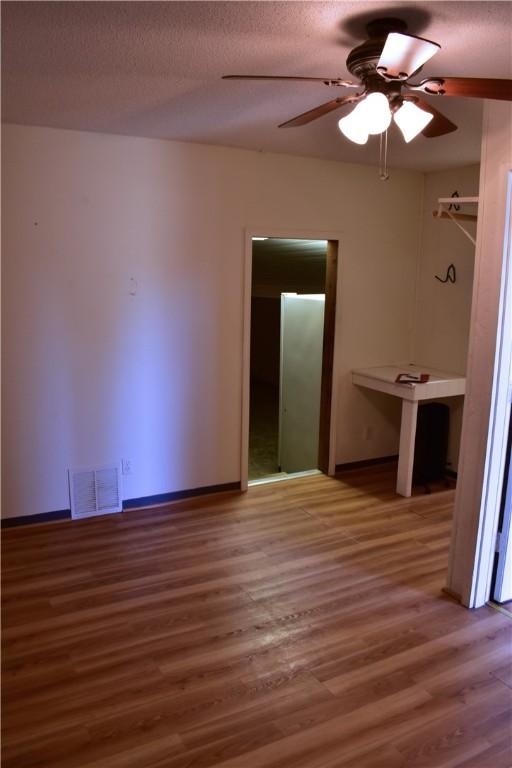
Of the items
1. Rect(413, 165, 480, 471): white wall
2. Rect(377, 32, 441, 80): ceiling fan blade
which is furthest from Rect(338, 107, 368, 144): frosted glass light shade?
Rect(413, 165, 480, 471): white wall

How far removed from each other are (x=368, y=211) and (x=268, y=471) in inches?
109

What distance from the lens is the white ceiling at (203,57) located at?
1.97 metres

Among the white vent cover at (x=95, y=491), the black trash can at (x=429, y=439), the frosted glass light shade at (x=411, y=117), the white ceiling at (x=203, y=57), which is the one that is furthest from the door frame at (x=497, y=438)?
Answer: the white vent cover at (x=95, y=491)

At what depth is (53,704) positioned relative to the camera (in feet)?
7.51

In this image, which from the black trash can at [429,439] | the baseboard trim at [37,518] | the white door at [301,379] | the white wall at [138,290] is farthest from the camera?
the white door at [301,379]

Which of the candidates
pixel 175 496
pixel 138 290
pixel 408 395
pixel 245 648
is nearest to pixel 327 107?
pixel 138 290

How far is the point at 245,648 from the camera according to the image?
2.65 metres

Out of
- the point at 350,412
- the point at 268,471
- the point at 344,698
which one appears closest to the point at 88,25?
the point at 344,698

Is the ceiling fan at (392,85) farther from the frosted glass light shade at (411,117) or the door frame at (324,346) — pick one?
the door frame at (324,346)

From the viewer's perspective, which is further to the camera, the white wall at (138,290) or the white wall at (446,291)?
the white wall at (446,291)

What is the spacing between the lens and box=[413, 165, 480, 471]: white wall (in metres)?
4.70

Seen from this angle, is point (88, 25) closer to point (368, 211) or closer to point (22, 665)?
point (22, 665)

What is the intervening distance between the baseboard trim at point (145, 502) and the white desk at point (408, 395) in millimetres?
1260

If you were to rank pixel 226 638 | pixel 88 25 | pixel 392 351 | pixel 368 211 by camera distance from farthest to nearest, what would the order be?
pixel 392 351 < pixel 368 211 < pixel 226 638 < pixel 88 25
